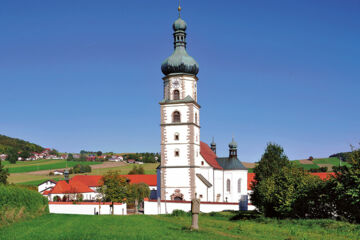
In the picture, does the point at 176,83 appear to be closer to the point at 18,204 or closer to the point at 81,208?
the point at 81,208

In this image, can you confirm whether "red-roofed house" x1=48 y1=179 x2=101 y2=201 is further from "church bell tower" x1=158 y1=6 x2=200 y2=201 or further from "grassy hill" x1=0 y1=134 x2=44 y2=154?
"grassy hill" x1=0 y1=134 x2=44 y2=154

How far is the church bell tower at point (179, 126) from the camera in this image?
44.7m

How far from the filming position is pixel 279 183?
3241cm

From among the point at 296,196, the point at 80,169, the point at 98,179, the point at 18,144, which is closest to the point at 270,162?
the point at 296,196

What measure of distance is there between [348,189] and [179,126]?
23086 mm

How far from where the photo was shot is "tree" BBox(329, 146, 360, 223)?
25.1 metres

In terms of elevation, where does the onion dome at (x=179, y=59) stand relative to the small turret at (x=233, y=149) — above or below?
above

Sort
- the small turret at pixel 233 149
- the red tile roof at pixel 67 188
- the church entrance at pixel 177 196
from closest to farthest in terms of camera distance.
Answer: the church entrance at pixel 177 196
the small turret at pixel 233 149
the red tile roof at pixel 67 188

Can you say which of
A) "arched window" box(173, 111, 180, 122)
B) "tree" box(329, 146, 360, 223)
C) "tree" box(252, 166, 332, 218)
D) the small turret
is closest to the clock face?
"arched window" box(173, 111, 180, 122)

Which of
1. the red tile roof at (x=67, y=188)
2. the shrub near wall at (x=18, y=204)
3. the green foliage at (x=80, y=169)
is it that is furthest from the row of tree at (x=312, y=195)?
the green foliage at (x=80, y=169)

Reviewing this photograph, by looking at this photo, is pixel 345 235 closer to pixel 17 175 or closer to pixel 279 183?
pixel 279 183

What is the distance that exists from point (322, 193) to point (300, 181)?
104 inches

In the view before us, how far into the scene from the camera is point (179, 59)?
151 feet

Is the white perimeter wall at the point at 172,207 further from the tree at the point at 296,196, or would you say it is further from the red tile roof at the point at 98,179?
the red tile roof at the point at 98,179
